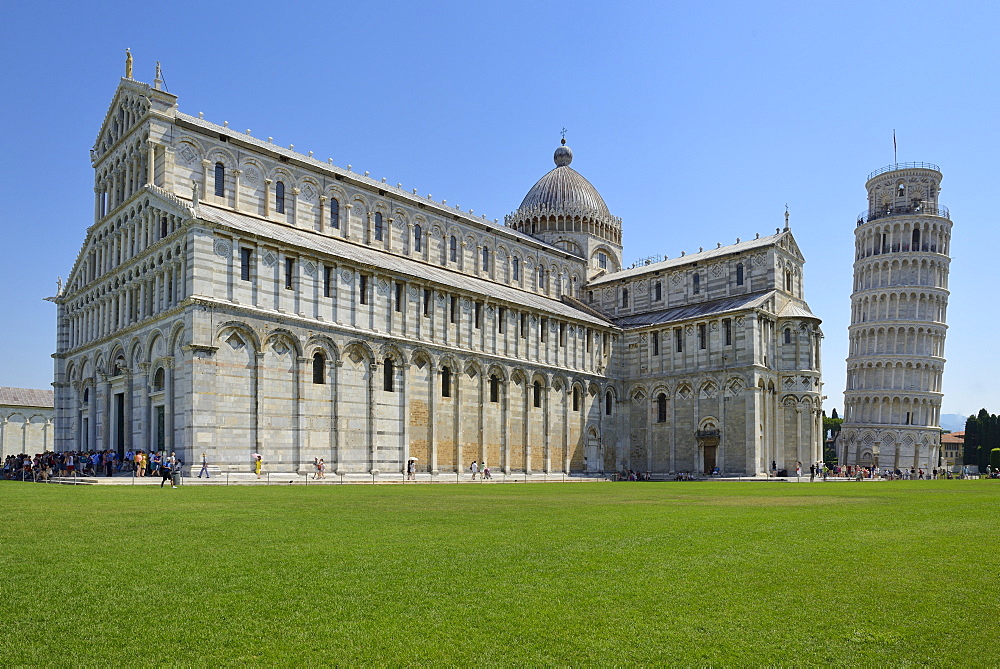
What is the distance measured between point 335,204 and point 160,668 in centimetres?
4769

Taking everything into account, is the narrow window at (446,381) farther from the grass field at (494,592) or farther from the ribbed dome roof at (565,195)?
the grass field at (494,592)

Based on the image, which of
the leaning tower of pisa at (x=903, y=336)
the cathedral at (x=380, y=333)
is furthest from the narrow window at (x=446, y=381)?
the leaning tower of pisa at (x=903, y=336)

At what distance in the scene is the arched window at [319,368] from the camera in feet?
137

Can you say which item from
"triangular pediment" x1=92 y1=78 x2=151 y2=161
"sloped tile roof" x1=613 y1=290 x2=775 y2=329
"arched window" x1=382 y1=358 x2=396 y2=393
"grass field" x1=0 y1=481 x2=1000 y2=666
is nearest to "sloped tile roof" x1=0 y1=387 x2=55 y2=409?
"triangular pediment" x1=92 y1=78 x2=151 y2=161

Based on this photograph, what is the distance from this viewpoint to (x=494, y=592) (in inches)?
336

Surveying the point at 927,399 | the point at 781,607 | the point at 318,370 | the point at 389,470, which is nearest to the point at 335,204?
the point at 318,370

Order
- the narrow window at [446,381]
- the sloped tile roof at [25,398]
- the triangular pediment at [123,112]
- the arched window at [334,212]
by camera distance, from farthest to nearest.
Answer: the sloped tile roof at [25,398]
the arched window at [334,212]
the narrow window at [446,381]
the triangular pediment at [123,112]

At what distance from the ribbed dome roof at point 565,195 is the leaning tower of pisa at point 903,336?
122 ft

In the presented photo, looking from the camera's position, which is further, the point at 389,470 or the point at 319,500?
the point at 389,470

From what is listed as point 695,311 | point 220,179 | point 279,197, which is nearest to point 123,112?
point 220,179

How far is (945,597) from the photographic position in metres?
8.22

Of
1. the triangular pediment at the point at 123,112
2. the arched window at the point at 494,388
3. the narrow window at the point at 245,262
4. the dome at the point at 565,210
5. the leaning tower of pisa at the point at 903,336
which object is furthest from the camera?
the leaning tower of pisa at the point at 903,336

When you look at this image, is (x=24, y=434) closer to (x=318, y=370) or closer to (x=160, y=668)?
Result: (x=318, y=370)

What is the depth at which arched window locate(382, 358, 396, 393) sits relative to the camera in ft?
148
